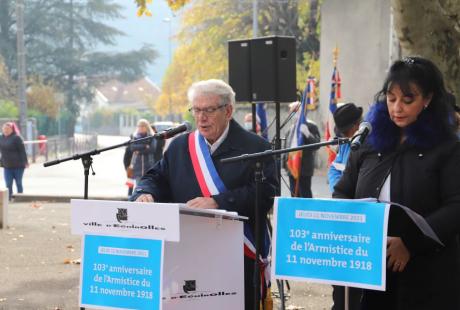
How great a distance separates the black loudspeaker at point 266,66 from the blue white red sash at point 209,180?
16.7 ft

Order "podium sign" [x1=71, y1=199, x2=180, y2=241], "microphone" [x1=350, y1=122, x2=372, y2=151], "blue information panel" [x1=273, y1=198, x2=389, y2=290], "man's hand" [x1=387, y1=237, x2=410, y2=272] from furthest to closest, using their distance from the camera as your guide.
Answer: "podium sign" [x1=71, y1=199, x2=180, y2=241], "microphone" [x1=350, y1=122, x2=372, y2=151], "man's hand" [x1=387, y1=237, x2=410, y2=272], "blue information panel" [x1=273, y1=198, x2=389, y2=290]

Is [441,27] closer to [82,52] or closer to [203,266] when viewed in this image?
[203,266]

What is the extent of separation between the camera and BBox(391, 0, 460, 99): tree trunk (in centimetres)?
835

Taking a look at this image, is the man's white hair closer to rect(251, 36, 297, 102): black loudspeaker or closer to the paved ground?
the paved ground

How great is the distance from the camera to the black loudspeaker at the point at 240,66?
33.2ft

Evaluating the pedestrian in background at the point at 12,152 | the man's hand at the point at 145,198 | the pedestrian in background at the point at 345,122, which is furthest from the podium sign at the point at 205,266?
the pedestrian in background at the point at 12,152

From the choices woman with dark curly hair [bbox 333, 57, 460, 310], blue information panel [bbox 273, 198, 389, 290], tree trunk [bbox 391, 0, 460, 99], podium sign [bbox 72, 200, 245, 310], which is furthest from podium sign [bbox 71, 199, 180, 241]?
tree trunk [bbox 391, 0, 460, 99]

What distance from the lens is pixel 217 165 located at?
16.0 ft

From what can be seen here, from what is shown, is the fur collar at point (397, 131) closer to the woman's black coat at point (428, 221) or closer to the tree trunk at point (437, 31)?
the woman's black coat at point (428, 221)

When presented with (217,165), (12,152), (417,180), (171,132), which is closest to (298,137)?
(171,132)

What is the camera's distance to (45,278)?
9.30m

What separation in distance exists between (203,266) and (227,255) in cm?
14

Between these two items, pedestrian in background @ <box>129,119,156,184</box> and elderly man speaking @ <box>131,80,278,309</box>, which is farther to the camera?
pedestrian in background @ <box>129,119,156,184</box>

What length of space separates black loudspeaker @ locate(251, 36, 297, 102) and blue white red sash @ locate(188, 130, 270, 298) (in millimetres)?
5080
